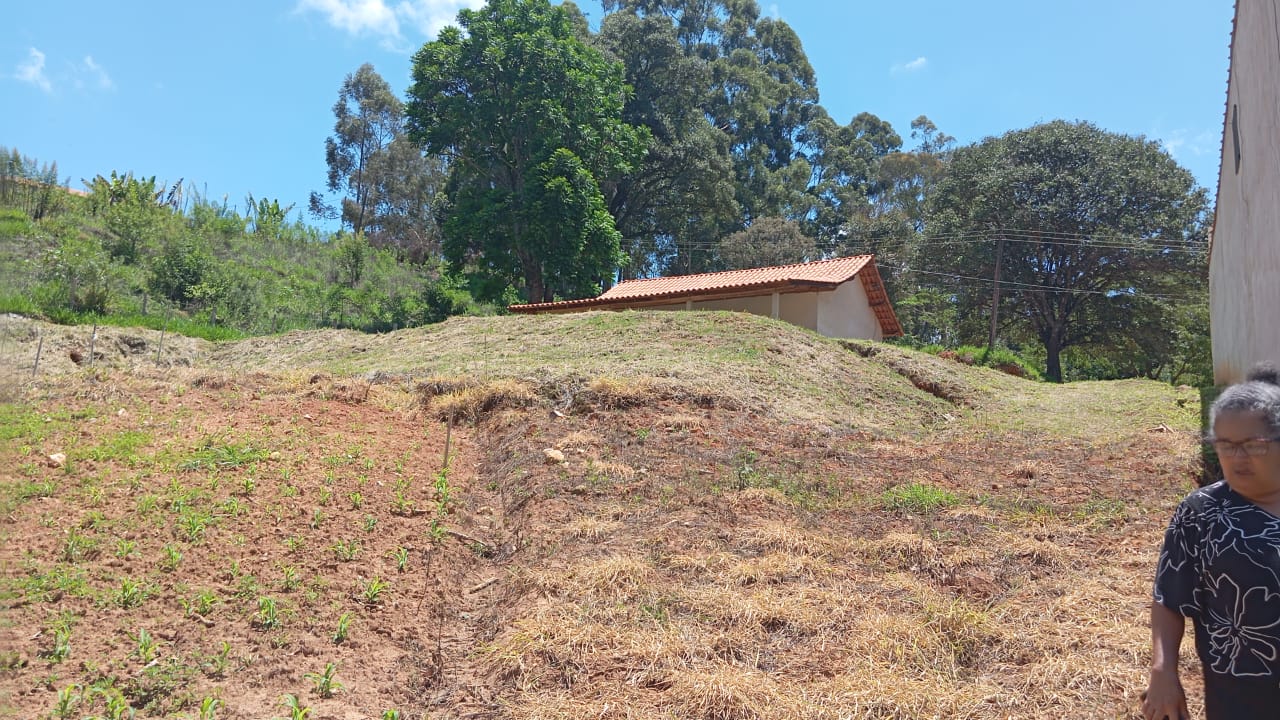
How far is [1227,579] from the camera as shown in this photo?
209 centimetres

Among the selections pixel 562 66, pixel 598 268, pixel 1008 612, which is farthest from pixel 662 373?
pixel 562 66

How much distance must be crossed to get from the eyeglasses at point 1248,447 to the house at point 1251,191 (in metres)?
4.57

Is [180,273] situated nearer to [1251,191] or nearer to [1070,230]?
[1251,191]

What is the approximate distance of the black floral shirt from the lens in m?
2.03

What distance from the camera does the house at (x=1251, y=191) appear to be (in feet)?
19.6

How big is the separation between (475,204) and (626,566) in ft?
71.3

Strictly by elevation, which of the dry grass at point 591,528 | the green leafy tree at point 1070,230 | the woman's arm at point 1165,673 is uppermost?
the green leafy tree at point 1070,230

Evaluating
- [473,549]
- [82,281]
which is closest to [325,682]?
[473,549]

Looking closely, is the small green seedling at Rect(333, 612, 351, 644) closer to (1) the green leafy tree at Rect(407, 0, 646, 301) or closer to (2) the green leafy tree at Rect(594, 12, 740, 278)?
(1) the green leafy tree at Rect(407, 0, 646, 301)

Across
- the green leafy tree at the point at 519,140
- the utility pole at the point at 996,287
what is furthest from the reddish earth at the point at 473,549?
the utility pole at the point at 996,287

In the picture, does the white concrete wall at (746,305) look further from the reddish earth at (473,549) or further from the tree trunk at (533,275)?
the reddish earth at (473,549)

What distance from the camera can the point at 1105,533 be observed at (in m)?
5.82

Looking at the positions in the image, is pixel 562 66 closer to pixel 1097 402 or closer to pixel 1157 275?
pixel 1097 402

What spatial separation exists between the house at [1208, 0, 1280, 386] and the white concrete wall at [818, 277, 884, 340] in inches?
383
